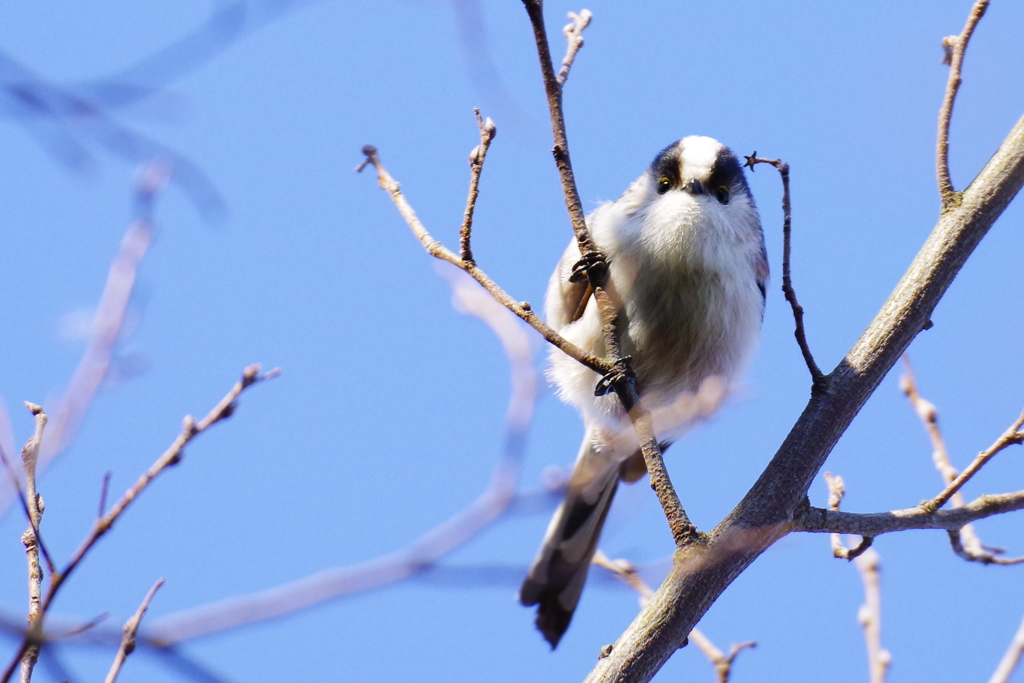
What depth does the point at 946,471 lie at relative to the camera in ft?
7.61

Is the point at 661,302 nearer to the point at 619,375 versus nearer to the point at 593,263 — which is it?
the point at 593,263

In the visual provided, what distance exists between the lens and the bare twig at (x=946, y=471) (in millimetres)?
2180

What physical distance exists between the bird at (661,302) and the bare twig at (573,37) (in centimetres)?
52

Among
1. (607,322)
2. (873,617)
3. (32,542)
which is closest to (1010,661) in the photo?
(873,617)

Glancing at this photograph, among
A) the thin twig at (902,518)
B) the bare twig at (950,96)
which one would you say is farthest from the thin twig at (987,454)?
the bare twig at (950,96)

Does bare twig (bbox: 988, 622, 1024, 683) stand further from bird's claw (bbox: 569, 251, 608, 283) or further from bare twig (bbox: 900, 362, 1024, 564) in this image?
bird's claw (bbox: 569, 251, 608, 283)

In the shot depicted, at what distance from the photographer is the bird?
2.71m

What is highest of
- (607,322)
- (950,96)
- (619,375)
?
(950,96)

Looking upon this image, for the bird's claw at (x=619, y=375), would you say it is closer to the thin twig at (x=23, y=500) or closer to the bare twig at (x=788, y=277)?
the bare twig at (x=788, y=277)

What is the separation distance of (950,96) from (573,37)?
86 cm

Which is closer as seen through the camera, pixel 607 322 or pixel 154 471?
pixel 154 471

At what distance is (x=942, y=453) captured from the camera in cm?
236

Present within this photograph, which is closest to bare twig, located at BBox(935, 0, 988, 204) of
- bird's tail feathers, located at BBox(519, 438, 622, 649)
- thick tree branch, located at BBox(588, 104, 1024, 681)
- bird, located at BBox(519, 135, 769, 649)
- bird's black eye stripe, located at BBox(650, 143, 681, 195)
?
thick tree branch, located at BBox(588, 104, 1024, 681)

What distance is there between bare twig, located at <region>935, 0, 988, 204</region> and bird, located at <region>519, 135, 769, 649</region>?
29.3 inches
